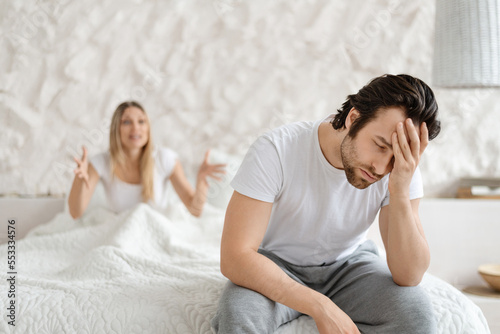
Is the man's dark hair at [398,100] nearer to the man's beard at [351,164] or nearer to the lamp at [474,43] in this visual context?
the man's beard at [351,164]

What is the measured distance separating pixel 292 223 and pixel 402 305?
1.10 feet

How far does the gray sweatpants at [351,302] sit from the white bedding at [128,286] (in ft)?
0.30

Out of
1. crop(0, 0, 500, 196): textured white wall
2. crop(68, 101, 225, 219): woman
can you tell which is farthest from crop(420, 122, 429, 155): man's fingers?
crop(0, 0, 500, 196): textured white wall

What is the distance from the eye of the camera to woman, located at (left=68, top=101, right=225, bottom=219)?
2.33 metres

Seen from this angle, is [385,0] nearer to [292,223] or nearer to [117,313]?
[292,223]

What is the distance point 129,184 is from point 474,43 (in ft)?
5.44

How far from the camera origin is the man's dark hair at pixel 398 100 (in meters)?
1.11

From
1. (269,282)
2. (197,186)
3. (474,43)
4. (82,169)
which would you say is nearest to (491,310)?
(474,43)

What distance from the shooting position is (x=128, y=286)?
1.36 m

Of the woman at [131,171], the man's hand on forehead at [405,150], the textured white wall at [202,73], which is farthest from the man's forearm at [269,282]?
the textured white wall at [202,73]

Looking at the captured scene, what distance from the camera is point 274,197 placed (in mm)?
1224

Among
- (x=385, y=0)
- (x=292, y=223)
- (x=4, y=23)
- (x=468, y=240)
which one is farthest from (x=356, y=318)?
(x=4, y=23)

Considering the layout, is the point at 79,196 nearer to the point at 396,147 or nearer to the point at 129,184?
the point at 129,184

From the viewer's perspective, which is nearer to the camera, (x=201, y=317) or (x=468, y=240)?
(x=201, y=317)
